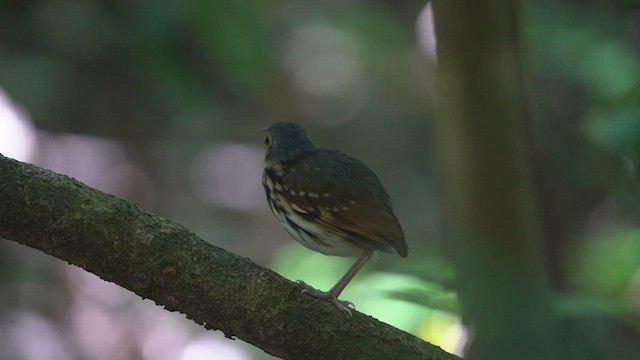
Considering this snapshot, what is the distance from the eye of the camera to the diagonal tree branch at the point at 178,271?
1703 millimetres

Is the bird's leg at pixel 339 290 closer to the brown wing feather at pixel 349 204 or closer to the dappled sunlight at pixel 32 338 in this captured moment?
the brown wing feather at pixel 349 204

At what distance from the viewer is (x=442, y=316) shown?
2.31m

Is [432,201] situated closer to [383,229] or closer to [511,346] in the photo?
[383,229]

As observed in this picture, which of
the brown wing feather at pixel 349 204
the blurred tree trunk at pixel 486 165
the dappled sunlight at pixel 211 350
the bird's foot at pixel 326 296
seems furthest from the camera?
the dappled sunlight at pixel 211 350

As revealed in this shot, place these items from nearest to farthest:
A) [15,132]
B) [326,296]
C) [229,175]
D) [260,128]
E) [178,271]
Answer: [178,271] → [326,296] → [15,132] → [260,128] → [229,175]

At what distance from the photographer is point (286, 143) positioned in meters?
2.61

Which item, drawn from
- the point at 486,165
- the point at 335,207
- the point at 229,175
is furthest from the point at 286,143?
the point at 229,175


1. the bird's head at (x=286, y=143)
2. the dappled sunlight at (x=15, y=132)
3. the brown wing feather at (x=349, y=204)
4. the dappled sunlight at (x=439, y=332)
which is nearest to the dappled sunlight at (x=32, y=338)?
the dappled sunlight at (x=15, y=132)

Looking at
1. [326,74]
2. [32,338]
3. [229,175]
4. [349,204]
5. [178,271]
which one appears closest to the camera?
[178,271]

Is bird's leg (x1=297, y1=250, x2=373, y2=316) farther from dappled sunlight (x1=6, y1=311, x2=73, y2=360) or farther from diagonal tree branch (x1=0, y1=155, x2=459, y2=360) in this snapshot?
dappled sunlight (x1=6, y1=311, x2=73, y2=360)

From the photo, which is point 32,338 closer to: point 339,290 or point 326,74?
point 326,74

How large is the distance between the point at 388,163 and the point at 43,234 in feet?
Result: 16.1

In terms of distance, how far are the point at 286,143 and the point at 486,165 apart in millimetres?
1658

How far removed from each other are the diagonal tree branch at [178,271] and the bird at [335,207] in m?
0.22
